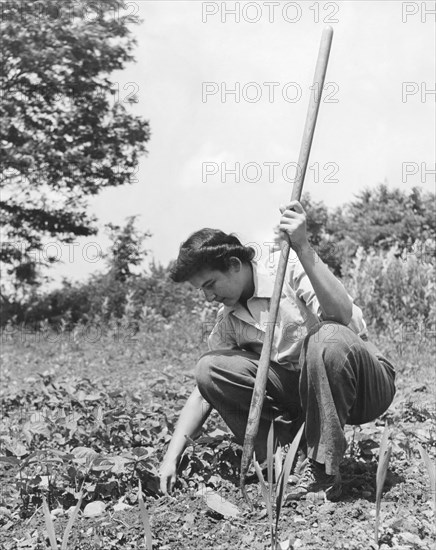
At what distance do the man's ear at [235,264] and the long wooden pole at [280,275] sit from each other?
26 cm

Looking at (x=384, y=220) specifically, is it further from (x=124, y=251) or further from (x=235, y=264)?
(x=235, y=264)

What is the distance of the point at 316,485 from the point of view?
265cm

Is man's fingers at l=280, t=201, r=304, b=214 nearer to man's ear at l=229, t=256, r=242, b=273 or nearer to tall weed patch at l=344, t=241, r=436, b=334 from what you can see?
man's ear at l=229, t=256, r=242, b=273

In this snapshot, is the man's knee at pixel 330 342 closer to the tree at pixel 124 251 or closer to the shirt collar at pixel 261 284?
the shirt collar at pixel 261 284

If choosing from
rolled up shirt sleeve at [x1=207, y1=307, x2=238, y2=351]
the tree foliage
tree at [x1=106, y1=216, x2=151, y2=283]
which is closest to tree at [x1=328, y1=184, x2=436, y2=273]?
the tree foliage

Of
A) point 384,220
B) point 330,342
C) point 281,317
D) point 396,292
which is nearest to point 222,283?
point 281,317

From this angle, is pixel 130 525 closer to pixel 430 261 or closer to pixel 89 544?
pixel 89 544

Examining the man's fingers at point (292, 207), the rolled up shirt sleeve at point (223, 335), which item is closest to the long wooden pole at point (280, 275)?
the man's fingers at point (292, 207)

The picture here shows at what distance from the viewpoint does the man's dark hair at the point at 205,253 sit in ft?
8.70

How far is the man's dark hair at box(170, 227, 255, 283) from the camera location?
8.70ft

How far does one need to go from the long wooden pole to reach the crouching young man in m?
0.11

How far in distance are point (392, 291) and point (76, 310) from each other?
4.92 meters

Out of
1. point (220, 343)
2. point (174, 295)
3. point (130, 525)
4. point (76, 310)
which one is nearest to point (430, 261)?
point (174, 295)

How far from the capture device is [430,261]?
9.27 m
